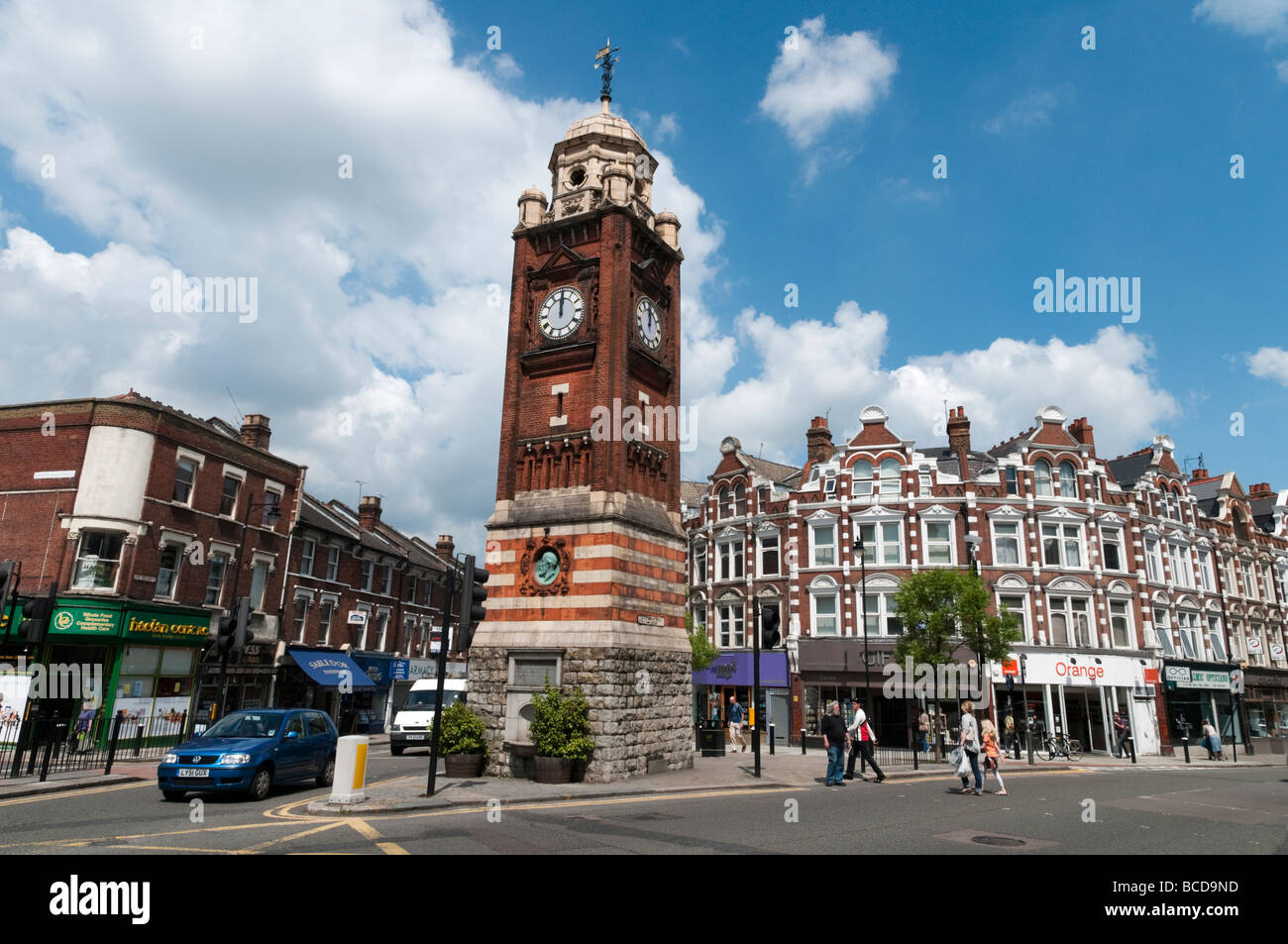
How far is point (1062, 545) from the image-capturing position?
3659 centimetres

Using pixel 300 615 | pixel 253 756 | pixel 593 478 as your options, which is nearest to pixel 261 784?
pixel 253 756

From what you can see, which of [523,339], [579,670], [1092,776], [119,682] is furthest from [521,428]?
[1092,776]

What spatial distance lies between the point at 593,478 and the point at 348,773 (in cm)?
985

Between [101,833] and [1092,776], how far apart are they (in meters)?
24.4

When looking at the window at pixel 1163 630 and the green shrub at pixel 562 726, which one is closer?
the green shrub at pixel 562 726

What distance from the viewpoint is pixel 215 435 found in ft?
100

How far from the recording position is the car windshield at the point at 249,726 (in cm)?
1496

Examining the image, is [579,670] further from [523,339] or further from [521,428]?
[523,339]

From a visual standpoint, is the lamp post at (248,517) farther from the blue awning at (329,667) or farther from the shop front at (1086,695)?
the shop front at (1086,695)

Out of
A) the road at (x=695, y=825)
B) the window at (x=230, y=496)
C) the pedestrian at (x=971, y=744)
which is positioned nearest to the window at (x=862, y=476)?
the road at (x=695, y=825)

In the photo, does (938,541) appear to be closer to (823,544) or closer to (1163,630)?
(823,544)

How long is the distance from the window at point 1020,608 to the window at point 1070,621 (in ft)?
3.52

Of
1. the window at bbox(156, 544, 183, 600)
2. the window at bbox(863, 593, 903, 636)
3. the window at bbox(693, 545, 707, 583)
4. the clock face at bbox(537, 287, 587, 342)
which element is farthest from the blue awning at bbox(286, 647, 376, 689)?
the window at bbox(863, 593, 903, 636)

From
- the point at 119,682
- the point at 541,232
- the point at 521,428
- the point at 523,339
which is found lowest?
the point at 119,682
